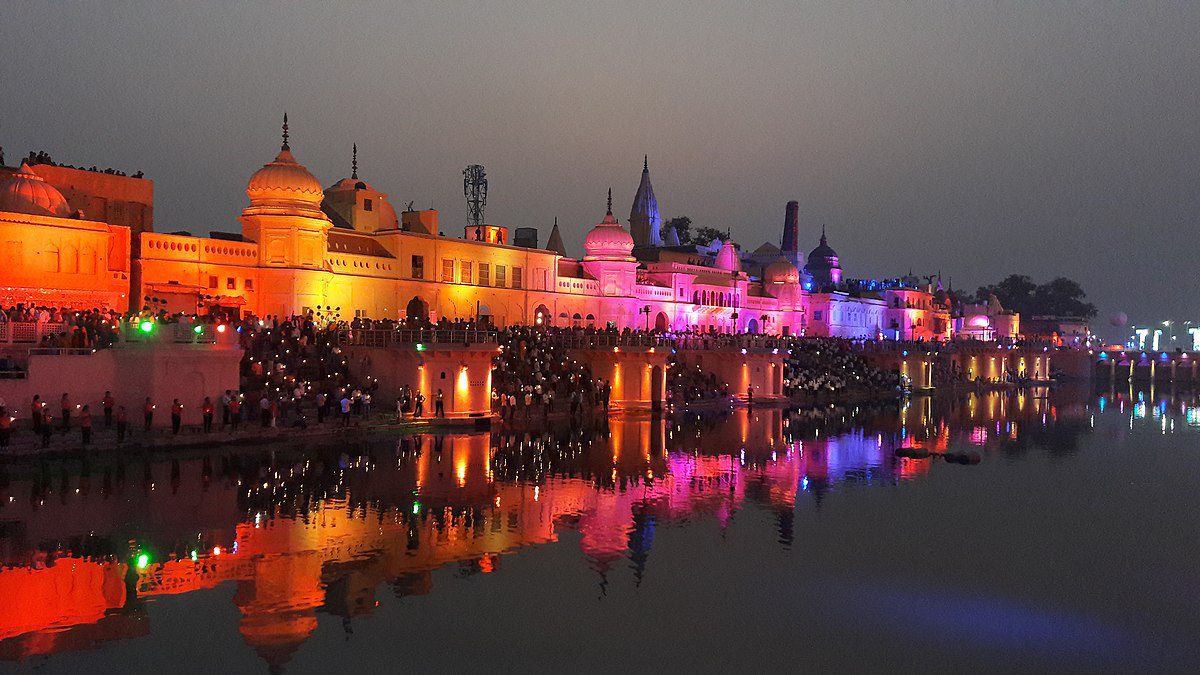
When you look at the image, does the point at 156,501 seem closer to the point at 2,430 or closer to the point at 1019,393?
the point at 2,430

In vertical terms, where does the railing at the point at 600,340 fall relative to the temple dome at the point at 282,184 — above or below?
below

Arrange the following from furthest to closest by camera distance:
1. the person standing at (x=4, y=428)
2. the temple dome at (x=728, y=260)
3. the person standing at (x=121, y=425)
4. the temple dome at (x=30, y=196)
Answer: the temple dome at (x=728, y=260), the temple dome at (x=30, y=196), the person standing at (x=121, y=425), the person standing at (x=4, y=428)

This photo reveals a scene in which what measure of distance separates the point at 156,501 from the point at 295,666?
955 centimetres

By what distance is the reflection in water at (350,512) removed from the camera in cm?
1504

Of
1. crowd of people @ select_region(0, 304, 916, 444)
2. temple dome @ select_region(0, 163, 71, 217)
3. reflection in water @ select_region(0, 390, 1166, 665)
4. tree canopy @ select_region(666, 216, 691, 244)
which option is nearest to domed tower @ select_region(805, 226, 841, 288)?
tree canopy @ select_region(666, 216, 691, 244)

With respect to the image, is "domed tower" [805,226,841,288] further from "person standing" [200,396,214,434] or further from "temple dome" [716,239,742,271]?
"person standing" [200,396,214,434]

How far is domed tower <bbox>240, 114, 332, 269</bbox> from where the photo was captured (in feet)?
125

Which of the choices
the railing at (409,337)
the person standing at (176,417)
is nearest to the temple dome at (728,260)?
the railing at (409,337)

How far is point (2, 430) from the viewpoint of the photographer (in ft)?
79.0

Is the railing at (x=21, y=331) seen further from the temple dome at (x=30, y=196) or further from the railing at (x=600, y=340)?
the railing at (x=600, y=340)

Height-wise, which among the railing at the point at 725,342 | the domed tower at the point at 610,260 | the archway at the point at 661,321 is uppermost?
the domed tower at the point at 610,260

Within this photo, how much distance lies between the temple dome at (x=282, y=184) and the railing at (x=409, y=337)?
592cm

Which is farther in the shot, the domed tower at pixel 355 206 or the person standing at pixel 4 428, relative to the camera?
the domed tower at pixel 355 206

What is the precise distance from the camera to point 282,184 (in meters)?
37.9
